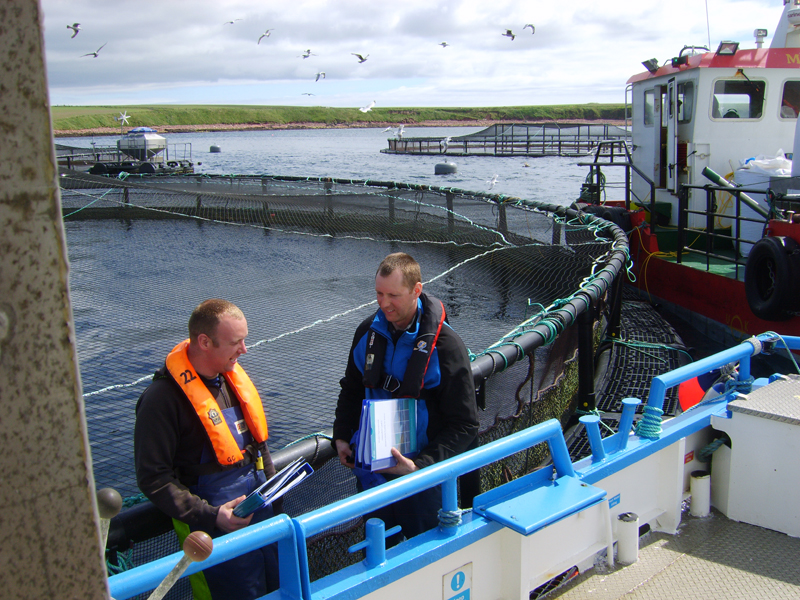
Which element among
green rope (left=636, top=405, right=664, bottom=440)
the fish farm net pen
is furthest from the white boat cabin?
green rope (left=636, top=405, right=664, bottom=440)

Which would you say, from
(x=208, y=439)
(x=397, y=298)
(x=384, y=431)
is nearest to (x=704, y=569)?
(x=384, y=431)

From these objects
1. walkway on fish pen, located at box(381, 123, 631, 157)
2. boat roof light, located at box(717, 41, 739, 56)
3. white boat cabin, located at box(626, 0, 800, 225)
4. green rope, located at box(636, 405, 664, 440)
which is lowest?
green rope, located at box(636, 405, 664, 440)

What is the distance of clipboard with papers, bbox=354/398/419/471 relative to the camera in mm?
2502

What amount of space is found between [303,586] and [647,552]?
187cm

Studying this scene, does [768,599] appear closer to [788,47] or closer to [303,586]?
[303,586]

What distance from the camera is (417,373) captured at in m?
2.55

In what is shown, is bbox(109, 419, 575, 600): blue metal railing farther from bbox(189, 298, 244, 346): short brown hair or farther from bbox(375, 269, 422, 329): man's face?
bbox(189, 298, 244, 346): short brown hair

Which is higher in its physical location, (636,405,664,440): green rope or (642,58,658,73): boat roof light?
(642,58,658,73): boat roof light

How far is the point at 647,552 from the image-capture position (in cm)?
A: 312

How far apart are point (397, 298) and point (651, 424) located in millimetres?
1515

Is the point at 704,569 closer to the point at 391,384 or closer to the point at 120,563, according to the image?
the point at 391,384

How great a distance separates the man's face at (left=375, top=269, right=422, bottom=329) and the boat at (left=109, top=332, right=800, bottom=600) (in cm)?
62

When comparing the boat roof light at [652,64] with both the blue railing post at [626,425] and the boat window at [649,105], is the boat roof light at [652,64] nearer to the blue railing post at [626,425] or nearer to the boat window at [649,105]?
the boat window at [649,105]

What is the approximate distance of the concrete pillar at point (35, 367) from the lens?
793mm
